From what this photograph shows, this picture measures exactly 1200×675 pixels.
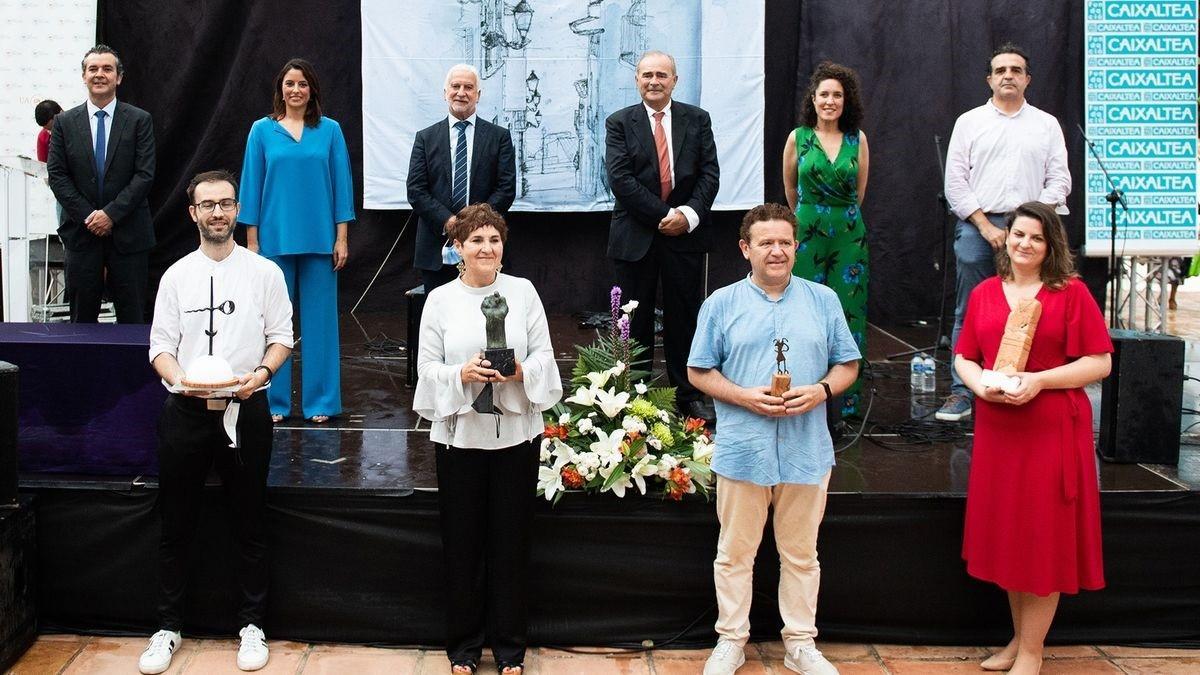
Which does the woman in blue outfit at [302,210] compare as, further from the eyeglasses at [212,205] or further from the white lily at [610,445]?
the white lily at [610,445]

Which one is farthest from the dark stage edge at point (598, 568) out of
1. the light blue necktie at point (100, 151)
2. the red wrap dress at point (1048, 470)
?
the light blue necktie at point (100, 151)

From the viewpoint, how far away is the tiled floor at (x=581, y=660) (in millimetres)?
3669

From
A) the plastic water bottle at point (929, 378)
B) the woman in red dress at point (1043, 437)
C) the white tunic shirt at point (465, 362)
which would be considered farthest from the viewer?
the plastic water bottle at point (929, 378)

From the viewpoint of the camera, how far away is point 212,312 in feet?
11.6

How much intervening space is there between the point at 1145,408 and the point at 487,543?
8.09ft

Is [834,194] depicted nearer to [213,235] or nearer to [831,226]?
[831,226]

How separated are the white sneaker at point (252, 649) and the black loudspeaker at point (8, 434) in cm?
82

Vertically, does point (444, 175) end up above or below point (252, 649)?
above

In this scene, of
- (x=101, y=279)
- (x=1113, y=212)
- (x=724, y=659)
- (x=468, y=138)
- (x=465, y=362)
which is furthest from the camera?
(x=1113, y=212)

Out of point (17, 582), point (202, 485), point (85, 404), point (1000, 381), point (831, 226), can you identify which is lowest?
point (17, 582)

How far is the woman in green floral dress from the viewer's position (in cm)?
479

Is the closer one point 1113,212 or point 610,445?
point 610,445

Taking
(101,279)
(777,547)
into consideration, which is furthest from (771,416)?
(101,279)

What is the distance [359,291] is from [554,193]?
1.50m
